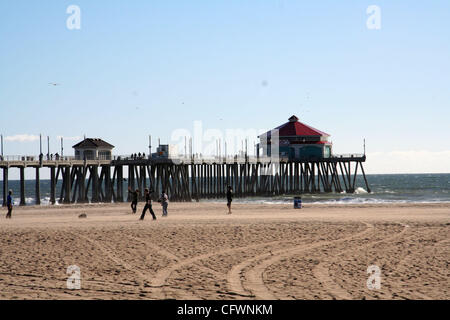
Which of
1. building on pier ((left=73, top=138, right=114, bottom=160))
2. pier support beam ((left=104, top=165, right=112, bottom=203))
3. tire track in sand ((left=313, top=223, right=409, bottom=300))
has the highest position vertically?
building on pier ((left=73, top=138, right=114, bottom=160))

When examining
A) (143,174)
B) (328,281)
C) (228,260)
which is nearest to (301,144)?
(143,174)

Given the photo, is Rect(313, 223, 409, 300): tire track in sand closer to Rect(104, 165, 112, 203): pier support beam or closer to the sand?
the sand

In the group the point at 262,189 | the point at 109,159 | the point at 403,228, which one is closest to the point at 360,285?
the point at 403,228

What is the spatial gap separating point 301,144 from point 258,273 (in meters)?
65.2

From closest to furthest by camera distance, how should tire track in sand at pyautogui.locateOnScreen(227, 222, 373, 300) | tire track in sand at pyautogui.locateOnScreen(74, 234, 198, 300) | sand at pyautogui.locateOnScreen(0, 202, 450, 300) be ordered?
tire track in sand at pyautogui.locateOnScreen(227, 222, 373, 300)
sand at pyautogui.locateOnScreen(0, 202, 450, 300)
tire track in sand at pyautogui.locateOnScreen(74, 234, 198, 300)

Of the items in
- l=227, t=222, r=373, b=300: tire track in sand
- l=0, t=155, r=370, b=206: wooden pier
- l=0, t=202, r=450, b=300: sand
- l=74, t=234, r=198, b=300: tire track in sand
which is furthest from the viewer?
l=0, t=155, r=370, b=206: wooden pier

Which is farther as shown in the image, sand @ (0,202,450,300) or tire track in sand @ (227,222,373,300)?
sand @ (0,202,450,300)

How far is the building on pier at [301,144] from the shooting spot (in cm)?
7688

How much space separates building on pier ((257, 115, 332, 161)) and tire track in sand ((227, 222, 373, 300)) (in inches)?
2326

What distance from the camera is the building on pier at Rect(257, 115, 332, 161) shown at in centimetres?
7688

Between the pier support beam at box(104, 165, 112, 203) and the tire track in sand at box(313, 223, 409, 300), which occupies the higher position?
the pier support beam at box(104, 165, 112, 203)

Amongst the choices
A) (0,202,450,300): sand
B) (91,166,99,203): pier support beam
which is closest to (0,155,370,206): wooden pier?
(91,166,99,203): pier support beam
